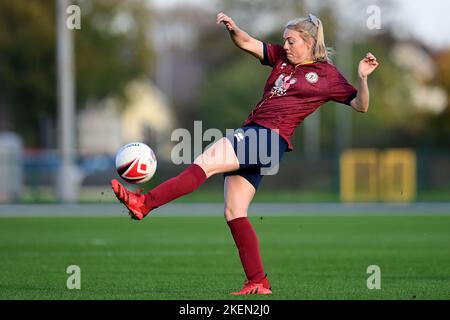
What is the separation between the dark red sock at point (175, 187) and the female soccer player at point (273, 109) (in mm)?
57

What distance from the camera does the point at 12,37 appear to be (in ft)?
146

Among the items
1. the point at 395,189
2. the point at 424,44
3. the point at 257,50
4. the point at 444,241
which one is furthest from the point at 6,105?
the point at 257,50

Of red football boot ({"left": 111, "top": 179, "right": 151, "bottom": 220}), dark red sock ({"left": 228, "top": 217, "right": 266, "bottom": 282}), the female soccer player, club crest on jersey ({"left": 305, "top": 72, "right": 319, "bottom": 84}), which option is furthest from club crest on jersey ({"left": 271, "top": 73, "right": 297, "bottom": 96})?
red football boot ({"left": 111, "top": 179, "right": 151, "bottom": 220})

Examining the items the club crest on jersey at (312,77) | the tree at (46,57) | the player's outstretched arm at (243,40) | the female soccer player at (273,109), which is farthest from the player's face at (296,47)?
the tree at (46,57)

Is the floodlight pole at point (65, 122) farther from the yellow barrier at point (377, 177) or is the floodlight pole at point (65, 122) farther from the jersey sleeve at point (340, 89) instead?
the jersey sleeve at point (340, 89)

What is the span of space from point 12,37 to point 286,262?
113 feet

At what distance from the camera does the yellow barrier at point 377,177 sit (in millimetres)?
33781

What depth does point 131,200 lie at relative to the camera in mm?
7617

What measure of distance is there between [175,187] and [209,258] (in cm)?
502

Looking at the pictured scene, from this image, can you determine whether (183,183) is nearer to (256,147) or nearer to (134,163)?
(134,163)

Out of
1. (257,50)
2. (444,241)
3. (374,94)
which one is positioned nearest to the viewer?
(257,50)

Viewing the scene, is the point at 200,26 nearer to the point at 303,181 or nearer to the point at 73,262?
the point at 303,181

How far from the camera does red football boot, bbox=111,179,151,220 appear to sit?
758 centimetres

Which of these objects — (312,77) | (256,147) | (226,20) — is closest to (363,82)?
(312,77)
